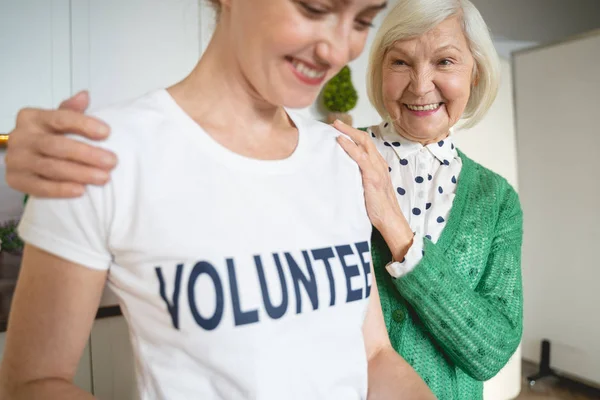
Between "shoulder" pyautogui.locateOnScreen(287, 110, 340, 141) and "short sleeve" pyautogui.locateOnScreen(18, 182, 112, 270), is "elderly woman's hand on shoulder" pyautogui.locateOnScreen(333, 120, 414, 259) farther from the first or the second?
"short sleeve" pyautogui.locateOnScreen(18, 182, 112, 270)

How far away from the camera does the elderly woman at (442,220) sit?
968 mm

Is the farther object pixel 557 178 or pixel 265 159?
pixel 557 178

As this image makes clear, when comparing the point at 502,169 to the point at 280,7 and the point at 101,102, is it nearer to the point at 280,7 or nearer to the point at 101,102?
the point at 101,102

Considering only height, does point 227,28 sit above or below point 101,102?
below

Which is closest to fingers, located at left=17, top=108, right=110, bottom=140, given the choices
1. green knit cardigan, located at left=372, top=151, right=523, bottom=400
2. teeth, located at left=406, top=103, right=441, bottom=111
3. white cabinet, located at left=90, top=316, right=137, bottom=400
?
green knit cardigan, located at left=372, top=151, right=523, bottom=400

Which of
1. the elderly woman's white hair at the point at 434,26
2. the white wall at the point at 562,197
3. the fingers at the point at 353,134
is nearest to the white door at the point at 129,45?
the elderly woman's white hair at the point at 434,26

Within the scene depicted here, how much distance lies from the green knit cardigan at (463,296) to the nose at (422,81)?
225 mm

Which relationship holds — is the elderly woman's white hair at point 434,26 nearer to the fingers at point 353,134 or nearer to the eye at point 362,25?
the fingers at point 353,134

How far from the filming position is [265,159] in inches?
26.8

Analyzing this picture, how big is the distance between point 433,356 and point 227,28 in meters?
0.80

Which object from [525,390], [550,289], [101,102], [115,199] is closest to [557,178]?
[550,289]

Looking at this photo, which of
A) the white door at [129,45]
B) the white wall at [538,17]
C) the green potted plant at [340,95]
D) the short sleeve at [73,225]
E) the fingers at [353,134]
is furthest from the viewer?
the white wall at [538,17]

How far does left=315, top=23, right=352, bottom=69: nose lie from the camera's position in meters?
0.58

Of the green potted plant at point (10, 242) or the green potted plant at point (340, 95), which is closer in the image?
the green potted plant at point (10, 242)
